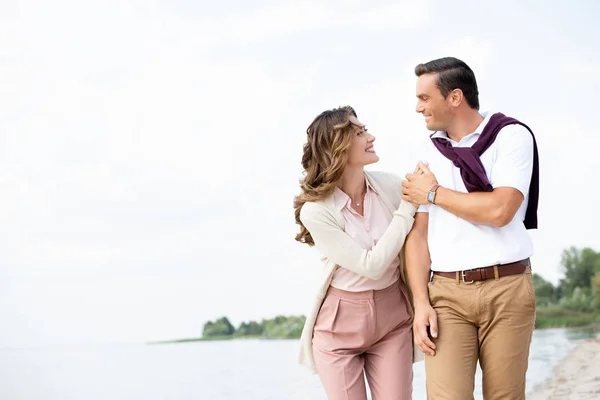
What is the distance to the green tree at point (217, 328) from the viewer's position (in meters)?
6.55

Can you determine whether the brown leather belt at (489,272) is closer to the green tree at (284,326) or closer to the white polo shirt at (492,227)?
the white polo shirt at (492,227)

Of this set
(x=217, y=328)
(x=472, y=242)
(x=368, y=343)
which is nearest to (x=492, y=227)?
(x=472, y=242)

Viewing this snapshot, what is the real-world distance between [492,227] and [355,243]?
438 millimetres

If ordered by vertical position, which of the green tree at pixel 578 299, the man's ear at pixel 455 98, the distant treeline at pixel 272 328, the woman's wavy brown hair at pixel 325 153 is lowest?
the distant treeline at pixel 272 328

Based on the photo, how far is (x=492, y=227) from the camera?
219 cm

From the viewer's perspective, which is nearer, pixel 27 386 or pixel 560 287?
pixel 27 386

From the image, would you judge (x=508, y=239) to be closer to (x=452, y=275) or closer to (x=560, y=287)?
(x=452, y=275)

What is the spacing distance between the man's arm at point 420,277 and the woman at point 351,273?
5cm

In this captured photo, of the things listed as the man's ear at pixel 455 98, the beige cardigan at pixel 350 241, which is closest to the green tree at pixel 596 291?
the beige cardigan at pixel 350 241

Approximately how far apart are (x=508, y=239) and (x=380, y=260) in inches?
15.5

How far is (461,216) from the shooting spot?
7.13 feet

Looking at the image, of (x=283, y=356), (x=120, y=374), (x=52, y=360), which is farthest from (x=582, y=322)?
(x=52, y=360)

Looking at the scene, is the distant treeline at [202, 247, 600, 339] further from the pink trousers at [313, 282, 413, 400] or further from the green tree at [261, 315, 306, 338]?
the pink trousers at [313, 282, 413, 400]

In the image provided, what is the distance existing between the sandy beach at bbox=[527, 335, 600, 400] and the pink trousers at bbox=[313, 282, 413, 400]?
274cm
